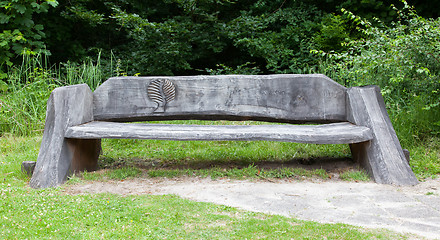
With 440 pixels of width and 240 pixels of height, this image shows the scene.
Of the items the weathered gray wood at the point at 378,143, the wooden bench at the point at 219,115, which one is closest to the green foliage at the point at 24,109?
the wooden bench at the point at 219,115

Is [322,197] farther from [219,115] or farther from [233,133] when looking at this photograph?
[219,115]

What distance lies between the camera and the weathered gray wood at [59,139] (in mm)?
3453

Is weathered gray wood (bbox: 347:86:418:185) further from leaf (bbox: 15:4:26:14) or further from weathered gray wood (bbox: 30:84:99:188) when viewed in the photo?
leaf (bbox: 15:4:26:14)

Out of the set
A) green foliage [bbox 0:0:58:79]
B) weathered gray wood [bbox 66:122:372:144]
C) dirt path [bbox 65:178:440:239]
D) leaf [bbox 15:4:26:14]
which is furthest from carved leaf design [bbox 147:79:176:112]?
leaf [bbox 15:4:26:14]

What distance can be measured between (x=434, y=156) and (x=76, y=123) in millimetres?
3582

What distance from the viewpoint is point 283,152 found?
460 centimetres

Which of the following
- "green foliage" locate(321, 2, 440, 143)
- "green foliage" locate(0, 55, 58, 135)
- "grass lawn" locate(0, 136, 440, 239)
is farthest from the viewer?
"green foliage" locate(0, 55, 58, 135)

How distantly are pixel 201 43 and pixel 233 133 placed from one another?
5.70m

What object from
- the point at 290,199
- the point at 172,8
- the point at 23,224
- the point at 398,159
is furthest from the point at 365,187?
the point at 172,8

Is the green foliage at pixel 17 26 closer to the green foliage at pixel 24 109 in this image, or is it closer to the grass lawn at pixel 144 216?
the green foliage at pixel 24 109

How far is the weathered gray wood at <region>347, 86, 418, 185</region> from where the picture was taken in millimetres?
3426

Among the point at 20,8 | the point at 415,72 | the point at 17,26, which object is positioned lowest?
the point at 415,72

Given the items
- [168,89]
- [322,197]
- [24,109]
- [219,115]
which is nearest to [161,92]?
[168,89]

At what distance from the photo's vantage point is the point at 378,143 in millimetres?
3516
